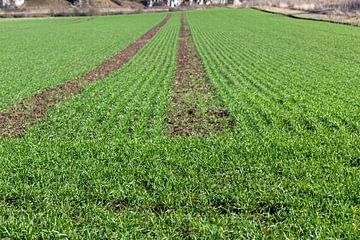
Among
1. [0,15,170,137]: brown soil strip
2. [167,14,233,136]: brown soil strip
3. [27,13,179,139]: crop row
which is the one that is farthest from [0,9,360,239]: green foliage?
[0,15,170,137]: brown soil strip

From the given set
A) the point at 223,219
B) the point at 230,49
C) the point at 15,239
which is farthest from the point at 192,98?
the point at 230,49

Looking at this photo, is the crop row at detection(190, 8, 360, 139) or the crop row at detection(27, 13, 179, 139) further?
the crop row at detection(190, 8, 360, 139)

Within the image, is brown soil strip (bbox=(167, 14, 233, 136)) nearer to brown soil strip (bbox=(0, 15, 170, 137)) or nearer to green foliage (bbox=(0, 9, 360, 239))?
green foliage (bbox=(0, 9, 360, 239))

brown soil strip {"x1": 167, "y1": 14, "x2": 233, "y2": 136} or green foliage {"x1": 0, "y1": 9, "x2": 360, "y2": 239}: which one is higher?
green foliage {"x1": 0, "y1": 9, "x2": 360, "y2": 239}

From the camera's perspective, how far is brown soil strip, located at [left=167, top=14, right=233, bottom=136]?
10.1 metres

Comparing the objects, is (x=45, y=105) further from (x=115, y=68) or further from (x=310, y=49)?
(x=310, y=49)

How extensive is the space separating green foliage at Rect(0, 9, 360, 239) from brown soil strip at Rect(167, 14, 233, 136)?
1.45 ft

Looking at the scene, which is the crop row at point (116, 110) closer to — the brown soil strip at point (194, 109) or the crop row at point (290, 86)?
the brown soil strip at point (194, 109)

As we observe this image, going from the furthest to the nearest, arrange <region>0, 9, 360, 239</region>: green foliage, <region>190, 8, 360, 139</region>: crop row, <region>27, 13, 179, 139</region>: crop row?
<region>190, 8, 360, 139</region>: crop row < <region>27, 13, 179, 139</region>: crop row < <region>0, 9, 360, 239</region>: green foliage

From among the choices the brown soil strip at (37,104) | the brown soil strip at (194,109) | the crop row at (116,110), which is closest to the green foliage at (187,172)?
the crop row at (116,110)

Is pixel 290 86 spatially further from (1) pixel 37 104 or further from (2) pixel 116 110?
(1) pixel 37 104

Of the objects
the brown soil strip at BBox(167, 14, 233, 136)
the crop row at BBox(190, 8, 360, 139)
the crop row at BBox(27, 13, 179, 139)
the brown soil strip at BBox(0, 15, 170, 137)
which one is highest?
the crop row at BBox(190, 8, 360, 139)

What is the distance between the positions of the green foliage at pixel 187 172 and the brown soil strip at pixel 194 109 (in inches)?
17.4

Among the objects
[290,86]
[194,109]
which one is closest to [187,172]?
[194,109]
